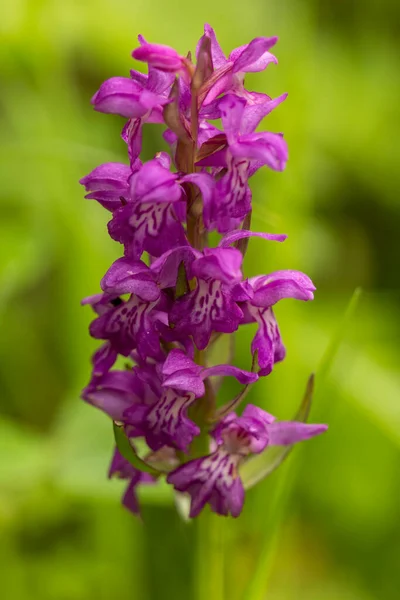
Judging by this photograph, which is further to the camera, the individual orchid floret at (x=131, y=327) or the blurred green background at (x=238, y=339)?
the blurred green background at (x=238, y=339)

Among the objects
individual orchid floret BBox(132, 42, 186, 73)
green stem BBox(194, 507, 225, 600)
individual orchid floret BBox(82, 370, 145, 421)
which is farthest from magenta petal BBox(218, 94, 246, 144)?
green stem BBox(194, 507, 225, 600)

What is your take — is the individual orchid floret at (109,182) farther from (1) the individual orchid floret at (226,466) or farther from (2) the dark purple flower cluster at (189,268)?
(1) the individual orchid floret at (226,466)

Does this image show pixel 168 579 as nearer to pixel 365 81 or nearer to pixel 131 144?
pixel 131 144

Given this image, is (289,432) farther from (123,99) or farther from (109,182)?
(123,99)

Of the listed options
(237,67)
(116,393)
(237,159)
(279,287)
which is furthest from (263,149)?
(116,393)

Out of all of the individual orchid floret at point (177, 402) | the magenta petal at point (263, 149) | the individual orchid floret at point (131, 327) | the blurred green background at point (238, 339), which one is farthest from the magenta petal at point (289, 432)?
the magenta petal at point (263, 149)

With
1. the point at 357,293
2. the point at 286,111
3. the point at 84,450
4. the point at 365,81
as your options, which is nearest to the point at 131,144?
the point at 357,293

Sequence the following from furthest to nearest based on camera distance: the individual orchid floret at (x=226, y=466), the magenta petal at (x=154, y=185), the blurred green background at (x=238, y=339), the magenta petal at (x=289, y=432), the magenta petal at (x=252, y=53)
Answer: the blurred green background at (x=238, y=339) → the magenta petal at (x=289, y=432) → the individual orchid floret at (x=226, y=466) → the magenta petal at (x=252, y=53) → the magenta petal at (x=154, y=185)

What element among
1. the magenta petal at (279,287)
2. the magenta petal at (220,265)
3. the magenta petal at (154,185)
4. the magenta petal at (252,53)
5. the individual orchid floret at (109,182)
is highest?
the magenta petal at (252,53)
